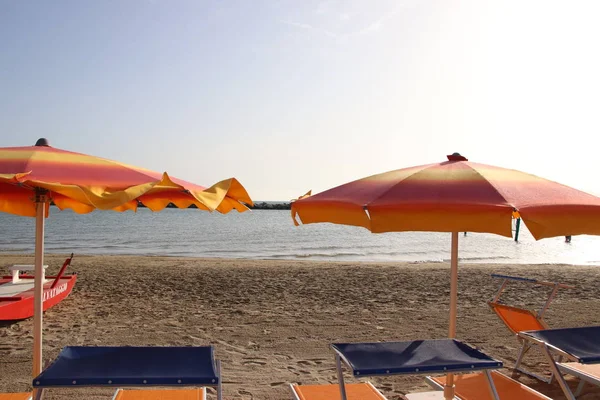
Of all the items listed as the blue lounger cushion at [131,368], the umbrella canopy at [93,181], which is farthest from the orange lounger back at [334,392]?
the umbrella canopy at [93,181]

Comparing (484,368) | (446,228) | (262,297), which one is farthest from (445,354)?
(262,297)

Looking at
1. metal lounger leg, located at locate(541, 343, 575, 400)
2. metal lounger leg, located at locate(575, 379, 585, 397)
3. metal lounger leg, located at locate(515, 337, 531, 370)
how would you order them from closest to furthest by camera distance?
1. metal lounger leg, located at locate(541, 343, 575, 400)
2. metal lounger leg, located at locate(575, 379, 585, 397)
3. metal lounger leg, located at locate(515, 337, 531, 370)

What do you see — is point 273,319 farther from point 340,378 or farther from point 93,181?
point 93,181

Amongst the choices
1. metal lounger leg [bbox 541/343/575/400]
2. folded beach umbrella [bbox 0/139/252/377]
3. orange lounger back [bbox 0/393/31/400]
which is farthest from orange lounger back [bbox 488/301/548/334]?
orange lounger back [bbox 0/393/31/400]

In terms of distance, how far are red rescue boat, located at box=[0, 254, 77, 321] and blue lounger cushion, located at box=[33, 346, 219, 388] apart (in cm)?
424

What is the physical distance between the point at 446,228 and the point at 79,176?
7.18 feet

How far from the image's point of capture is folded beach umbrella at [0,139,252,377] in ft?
9.03

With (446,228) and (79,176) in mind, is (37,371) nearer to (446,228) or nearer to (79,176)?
(79,176)

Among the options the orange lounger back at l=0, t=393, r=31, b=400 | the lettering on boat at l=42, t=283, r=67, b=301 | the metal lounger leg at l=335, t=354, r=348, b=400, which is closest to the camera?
the metal lounger leg at l=335, t=354, r=348, b=400

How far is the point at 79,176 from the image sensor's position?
3.03 metres

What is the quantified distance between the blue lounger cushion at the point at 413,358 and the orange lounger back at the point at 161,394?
1308 millimetres

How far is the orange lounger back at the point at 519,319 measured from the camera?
4.87m

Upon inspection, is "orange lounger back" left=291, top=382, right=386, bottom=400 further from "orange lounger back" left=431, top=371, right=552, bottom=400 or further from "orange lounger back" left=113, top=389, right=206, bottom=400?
"orange lounger back" left=113, top=389, right=206, bottom=400

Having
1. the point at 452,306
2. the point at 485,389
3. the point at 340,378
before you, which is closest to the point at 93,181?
the point at 340,378
